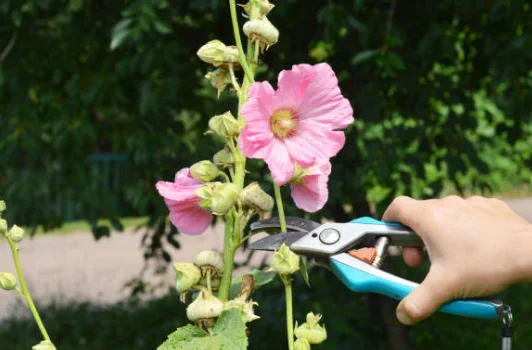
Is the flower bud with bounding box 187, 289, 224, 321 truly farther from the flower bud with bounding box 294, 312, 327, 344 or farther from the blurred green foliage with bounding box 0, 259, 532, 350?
the blurred green foliage with bounding box 0, 259, 532, 350

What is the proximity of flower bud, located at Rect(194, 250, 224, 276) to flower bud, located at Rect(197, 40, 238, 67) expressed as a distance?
14cm

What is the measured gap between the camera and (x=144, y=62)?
225cm

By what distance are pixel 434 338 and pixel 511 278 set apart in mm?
3099

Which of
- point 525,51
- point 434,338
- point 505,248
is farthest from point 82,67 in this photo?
point 505,248

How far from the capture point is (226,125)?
585 mm

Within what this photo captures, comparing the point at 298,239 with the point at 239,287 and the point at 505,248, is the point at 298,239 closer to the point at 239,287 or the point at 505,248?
the point at 239,287

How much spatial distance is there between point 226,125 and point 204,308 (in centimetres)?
13

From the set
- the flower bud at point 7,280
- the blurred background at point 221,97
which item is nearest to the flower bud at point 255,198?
the flower bud at point 7,280

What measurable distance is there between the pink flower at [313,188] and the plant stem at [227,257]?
0.06 metres

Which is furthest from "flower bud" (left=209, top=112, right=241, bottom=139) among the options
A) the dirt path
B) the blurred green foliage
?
the dirt path

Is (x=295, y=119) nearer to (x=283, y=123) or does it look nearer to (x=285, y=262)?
(x=283, y=123)

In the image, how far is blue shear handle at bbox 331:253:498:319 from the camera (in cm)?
59

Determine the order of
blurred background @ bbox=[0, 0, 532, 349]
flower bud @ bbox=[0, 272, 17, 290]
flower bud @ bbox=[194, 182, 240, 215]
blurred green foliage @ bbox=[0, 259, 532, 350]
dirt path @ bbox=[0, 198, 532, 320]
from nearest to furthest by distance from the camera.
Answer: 1. flower bud @ bbox=[194, 182, 240, 215]
2. flower bud @ bbox=[0, 272, 17, 290]
3. blurred background @ bbox=[0, 0, 532, 349]
4. blurred green foliage @ bbox=[0, 259, 532, 350]
5. dirt path @ bbox=[0, 198, 532, 320]

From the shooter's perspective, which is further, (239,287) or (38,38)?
(38,38)
